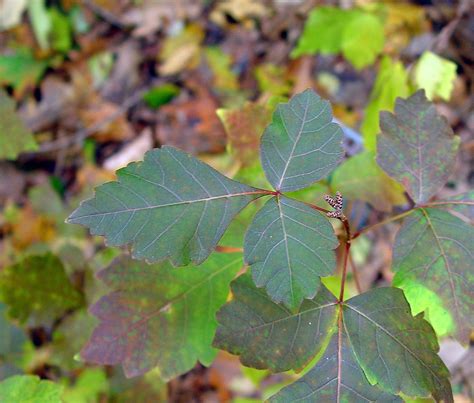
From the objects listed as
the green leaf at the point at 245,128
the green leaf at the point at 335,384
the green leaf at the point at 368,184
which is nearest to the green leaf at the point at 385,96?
the green leaf at the point at 368,184

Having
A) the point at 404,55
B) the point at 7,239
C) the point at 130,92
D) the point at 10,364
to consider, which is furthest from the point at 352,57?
the point at 7,239

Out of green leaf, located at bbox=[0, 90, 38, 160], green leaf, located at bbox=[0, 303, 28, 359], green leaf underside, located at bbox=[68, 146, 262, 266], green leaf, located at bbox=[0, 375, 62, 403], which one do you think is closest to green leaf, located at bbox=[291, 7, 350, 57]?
green leaf, located at bbox=[0, 90, 38, 160]

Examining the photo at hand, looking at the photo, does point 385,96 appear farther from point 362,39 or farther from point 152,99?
point 152,99

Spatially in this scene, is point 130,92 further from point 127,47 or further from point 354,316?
point 354,316

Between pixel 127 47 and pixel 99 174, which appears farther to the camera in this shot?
pixel 127 47

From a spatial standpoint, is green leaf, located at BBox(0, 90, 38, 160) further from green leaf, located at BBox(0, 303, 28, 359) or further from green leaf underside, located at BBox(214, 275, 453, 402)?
green leaf underside, located at BBox(214, 275, 453, 402)

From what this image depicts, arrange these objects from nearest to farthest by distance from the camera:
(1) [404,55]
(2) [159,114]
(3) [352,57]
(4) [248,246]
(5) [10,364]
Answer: (4) [248,246] → (5) [10,364] → (3) [352,57] → (1) [404,55] → (2) [159,114]

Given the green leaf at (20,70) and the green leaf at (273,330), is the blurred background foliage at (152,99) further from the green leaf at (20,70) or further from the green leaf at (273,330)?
the green leaf at (273,330)
